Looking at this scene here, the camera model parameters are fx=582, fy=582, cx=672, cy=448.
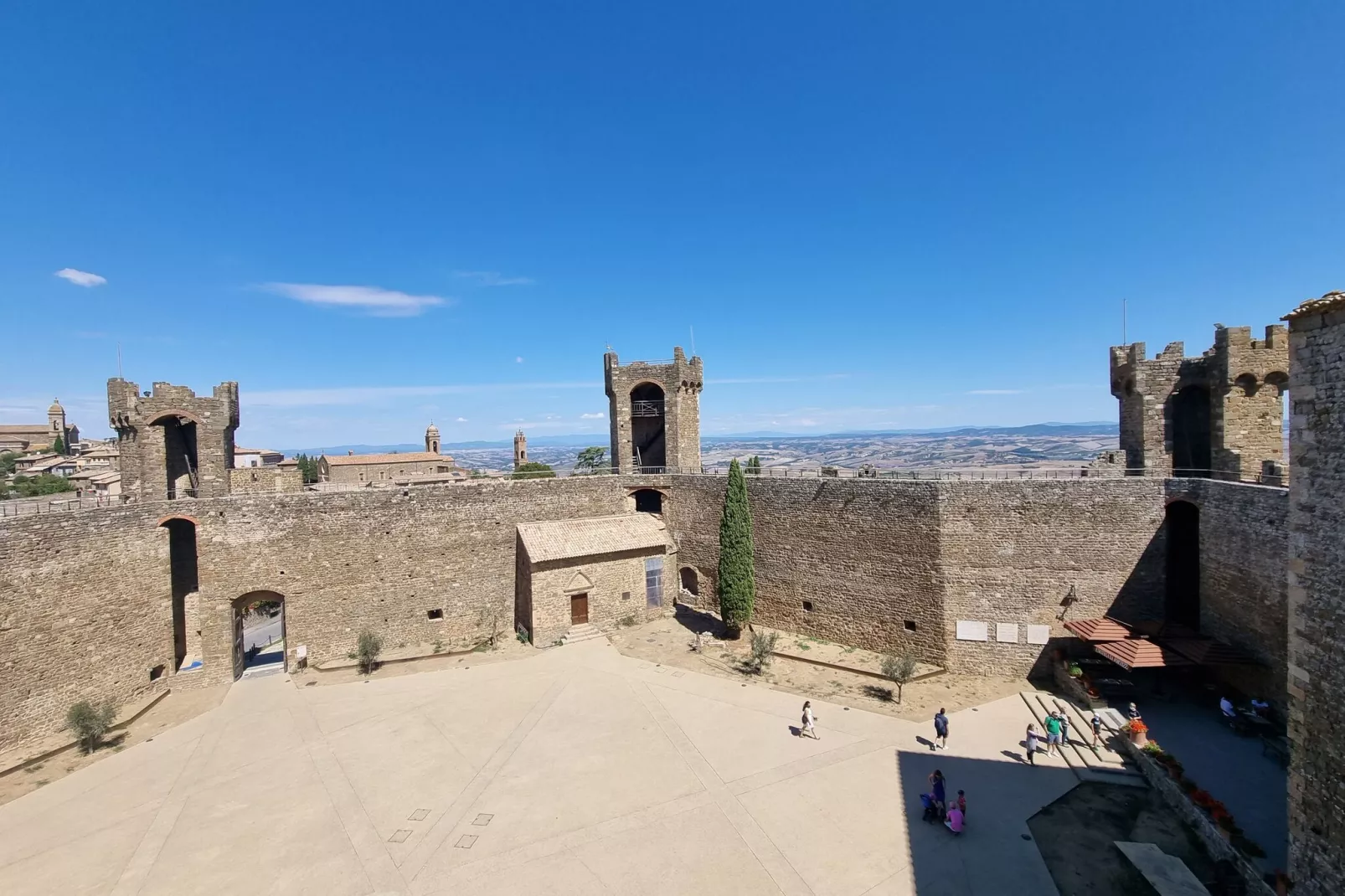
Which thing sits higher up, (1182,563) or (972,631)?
(1182,563)

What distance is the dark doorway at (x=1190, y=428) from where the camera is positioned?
21922 millimetres

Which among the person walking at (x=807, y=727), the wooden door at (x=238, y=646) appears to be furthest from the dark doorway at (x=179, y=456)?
the person walking at (x=807, y=727)

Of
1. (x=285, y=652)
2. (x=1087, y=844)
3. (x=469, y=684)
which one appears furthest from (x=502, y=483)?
(x=1087, y=844)

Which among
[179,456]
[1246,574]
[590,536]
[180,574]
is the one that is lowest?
[180,574]

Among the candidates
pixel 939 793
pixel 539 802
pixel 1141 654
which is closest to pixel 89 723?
pixel 539 802

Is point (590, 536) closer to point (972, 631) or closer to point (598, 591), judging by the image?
point (598, 591)

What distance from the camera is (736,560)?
23.0 metres

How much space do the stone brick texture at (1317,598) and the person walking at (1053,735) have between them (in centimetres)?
632

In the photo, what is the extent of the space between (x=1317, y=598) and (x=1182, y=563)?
12.7m

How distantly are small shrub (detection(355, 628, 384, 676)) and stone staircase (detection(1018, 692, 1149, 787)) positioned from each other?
850 inches

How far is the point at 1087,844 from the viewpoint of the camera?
1193cm

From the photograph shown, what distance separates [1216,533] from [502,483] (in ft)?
79.3

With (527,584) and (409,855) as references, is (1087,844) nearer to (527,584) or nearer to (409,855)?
(409,855)

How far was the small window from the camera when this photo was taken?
25.4m
